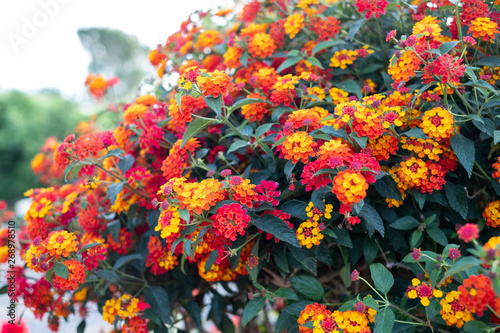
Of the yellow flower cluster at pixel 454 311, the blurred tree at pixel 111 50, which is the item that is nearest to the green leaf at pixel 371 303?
the yellow flower cluster at pixel 454 311

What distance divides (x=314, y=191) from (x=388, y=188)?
0.26 meters

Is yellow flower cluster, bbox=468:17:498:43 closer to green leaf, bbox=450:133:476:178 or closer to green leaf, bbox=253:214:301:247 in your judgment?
green leaf, bbox=450:133:476:178

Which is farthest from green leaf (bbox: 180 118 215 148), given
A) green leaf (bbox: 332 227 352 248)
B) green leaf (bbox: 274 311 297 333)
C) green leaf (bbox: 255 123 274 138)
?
green leaf (bbox: 274 311 297 333)

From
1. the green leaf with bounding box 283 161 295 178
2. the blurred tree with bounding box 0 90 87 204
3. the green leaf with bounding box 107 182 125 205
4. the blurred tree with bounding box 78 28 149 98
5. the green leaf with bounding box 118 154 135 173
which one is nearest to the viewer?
the green leaf with bounding box 283 161 295 178

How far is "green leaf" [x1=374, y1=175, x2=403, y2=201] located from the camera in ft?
4.04

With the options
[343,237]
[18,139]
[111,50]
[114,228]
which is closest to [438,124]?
[343,237]

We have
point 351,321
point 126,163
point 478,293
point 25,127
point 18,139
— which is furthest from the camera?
point 25,127

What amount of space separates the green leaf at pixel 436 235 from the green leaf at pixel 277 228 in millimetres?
443

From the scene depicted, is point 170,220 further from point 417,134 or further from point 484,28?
point 484,28

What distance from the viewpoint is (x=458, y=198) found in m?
1.27

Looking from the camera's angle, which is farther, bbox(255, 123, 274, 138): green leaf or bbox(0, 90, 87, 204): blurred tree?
bbox(0, 90, 87, 204): blurred tree

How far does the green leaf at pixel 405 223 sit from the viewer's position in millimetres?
1274

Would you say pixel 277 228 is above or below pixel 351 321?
above

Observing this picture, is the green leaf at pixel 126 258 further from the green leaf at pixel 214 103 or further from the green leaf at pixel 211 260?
the green leaf at pixel 214 103
